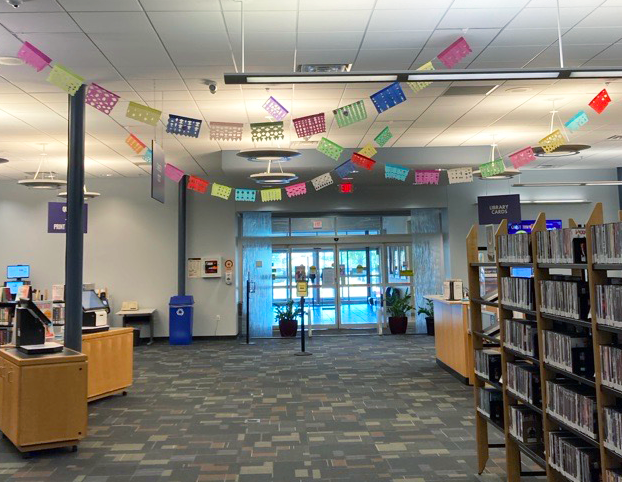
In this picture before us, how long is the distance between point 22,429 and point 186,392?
2636 millimetres

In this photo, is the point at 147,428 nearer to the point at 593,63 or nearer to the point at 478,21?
the point at 478,21

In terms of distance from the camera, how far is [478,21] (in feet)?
15.6

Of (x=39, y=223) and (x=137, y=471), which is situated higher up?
(x=39, y=223)

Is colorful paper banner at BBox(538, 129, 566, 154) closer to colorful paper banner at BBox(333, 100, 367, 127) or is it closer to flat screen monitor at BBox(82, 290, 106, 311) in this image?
colorful paper banner at BBox(333, 100, 367, 127)

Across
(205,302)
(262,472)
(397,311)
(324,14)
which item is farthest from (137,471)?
(397,311)

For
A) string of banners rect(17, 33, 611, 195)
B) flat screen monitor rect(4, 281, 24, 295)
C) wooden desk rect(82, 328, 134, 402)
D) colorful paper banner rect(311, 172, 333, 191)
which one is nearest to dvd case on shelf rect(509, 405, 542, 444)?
string of banners rect(17, 33, 611, 195)

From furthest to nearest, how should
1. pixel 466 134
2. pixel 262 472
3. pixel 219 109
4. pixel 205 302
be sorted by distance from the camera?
1. pixel 205 302
2. pixel 466 134
3. pixel 219 109
4. pixel 262 472

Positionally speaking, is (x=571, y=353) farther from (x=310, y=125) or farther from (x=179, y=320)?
(x=179, y=320)

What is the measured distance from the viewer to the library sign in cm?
1167

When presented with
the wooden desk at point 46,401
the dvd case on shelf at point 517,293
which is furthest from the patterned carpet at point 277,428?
the dvd case on shelf at point 517,293

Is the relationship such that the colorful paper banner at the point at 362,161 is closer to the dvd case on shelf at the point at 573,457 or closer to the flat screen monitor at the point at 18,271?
the dvd case on shelf at the point at 573,457

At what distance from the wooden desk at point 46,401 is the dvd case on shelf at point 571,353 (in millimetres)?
4097

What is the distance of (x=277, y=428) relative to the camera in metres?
5.50

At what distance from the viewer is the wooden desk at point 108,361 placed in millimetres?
6539
